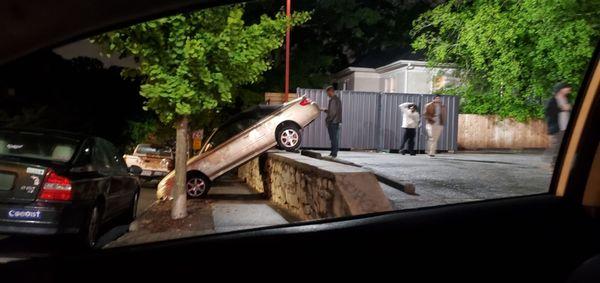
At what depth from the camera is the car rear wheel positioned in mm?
11469

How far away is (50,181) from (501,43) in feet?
43.4

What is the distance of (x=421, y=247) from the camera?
2.48 meters

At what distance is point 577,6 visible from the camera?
9516 millimetres

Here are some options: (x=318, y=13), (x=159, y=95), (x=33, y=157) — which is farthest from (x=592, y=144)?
(x=318, y=13)

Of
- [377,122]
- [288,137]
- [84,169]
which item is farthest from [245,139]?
[84,169]

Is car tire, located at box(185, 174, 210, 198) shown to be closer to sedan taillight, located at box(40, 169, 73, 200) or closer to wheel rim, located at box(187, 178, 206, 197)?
wheel rim, located at box(187, 178, 206, 197)

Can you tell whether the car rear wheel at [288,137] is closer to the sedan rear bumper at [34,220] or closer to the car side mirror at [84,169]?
the car side mirror at [84,169]

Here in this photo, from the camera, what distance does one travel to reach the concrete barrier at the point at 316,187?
16.0ft

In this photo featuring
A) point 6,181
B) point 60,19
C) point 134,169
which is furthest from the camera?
point 134,169

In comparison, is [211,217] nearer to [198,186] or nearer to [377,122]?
[198,186]

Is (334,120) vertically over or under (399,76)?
under

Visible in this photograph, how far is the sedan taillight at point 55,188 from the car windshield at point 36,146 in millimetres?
102

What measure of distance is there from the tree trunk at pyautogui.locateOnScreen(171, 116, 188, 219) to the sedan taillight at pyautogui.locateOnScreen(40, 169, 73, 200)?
13.6ft

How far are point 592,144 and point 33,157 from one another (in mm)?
2522
